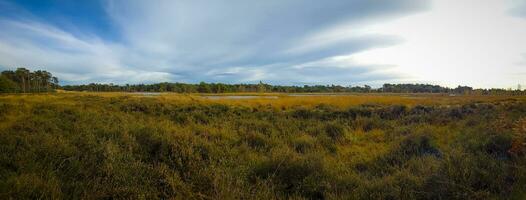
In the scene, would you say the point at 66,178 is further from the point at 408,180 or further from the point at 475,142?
the point at 475,142

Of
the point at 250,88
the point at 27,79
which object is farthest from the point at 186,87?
the point at 27,79

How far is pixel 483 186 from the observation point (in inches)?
144

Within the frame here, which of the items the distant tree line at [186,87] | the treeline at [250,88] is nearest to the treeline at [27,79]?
the distant tree line at [186,87]

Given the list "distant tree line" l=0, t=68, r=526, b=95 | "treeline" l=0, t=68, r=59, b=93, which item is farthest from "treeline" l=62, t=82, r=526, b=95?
"treeline" l=0, t=68, r=59, b=93

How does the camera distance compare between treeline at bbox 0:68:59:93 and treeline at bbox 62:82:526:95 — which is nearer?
treeline at bbox 0:68:59:93

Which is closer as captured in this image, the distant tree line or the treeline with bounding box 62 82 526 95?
the distant tree line

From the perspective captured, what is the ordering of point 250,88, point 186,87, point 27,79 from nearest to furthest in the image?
point 27,79
point 186,87
point 250,88

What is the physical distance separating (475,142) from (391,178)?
365cm

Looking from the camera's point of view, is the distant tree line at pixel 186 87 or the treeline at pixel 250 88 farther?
the treeline at pixel 250 88

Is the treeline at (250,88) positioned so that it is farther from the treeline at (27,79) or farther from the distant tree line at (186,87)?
the treeline at (27,79)

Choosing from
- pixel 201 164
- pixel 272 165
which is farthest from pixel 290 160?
pixel 201 164

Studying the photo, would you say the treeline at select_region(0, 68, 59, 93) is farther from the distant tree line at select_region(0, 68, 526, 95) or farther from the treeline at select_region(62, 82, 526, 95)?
the treeline at select_region(62, 82, 526, 95)

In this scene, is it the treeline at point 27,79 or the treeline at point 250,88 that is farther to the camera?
the treeline at point 250,88

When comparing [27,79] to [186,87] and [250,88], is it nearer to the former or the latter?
[186,87]
